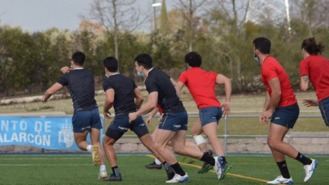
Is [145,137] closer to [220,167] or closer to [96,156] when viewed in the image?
[96,156]

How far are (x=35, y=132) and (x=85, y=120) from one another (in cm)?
867

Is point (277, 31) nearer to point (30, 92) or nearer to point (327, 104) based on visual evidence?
point (30, 92)

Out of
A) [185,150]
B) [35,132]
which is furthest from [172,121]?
[35,132]

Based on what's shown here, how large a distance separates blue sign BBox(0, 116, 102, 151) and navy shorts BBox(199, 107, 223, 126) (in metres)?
8.79

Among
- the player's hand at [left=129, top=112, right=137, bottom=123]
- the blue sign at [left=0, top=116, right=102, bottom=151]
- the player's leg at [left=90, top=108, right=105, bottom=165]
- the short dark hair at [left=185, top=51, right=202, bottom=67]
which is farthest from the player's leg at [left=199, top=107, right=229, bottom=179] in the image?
the blue sign at [left=0, top=116, right=102, bottom=151]

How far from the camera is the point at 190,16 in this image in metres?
45.5

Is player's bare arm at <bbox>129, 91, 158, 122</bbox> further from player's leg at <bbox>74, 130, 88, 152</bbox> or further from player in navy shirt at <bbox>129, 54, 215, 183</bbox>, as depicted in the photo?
player's leg at <bbox>74, 130, 88, 152</bbox>

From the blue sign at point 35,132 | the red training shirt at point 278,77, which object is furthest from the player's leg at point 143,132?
the blue sign at point 35,132

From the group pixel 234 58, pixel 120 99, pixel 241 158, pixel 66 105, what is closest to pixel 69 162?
pixel 241 158

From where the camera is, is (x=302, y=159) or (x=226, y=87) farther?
A: (x=226, y=87)

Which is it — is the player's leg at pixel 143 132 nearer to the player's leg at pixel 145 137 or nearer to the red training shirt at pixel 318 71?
the player's leg at pixel 145 137

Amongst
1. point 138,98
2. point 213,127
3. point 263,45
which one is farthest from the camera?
point 213,127

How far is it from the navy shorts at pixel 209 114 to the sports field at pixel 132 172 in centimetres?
90

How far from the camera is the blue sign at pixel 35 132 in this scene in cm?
2064
